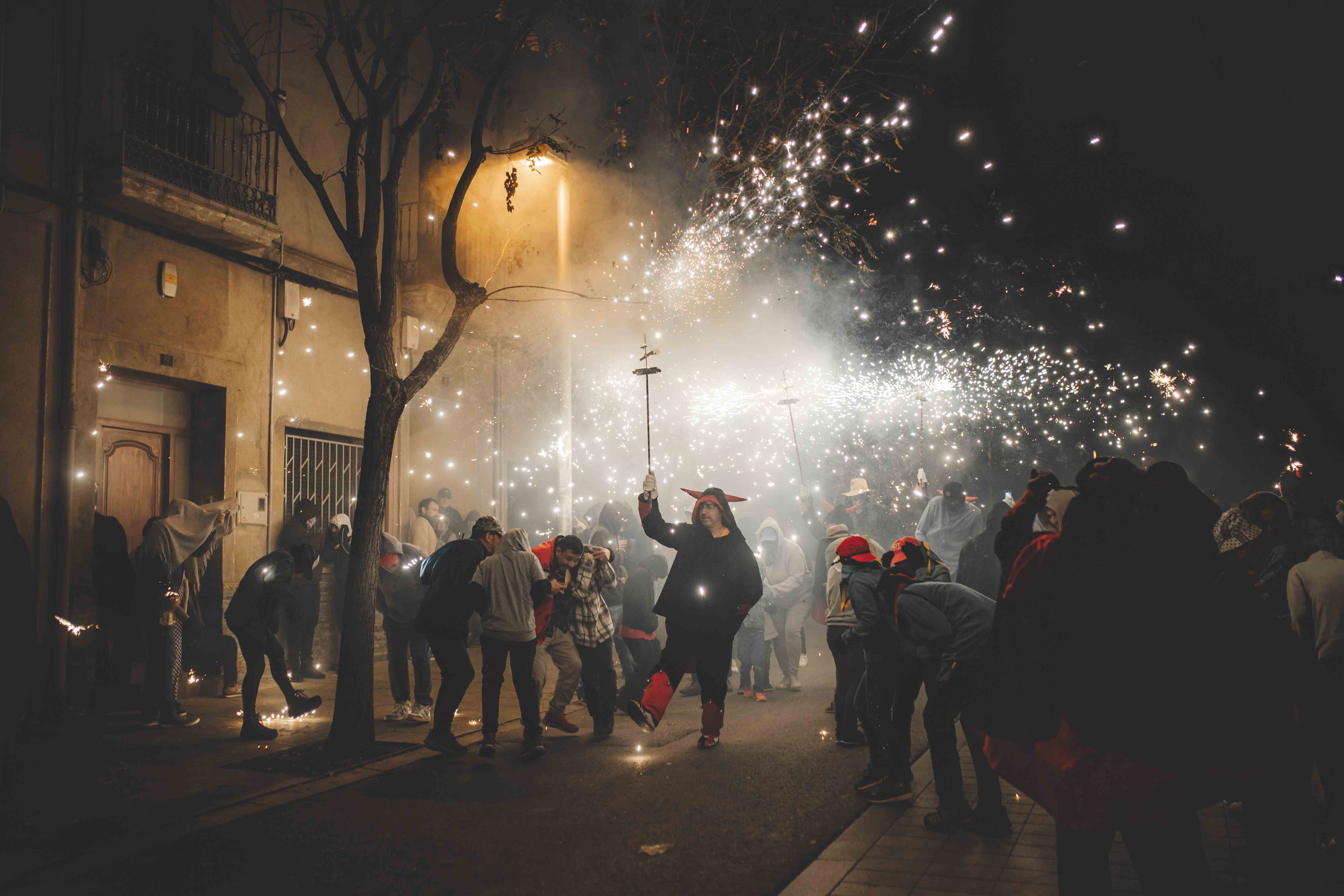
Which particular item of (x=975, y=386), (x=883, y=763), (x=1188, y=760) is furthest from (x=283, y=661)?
(x=975, y=386)

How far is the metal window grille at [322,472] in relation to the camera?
11727mm

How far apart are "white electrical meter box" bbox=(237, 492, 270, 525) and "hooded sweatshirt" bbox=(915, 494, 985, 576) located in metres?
8.02

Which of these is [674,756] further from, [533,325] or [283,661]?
[533,325]

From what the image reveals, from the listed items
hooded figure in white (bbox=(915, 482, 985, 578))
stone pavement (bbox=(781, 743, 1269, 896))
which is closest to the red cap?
stone pavement (bbox=(781, 743, 1269, 896))

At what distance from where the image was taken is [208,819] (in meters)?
5.34

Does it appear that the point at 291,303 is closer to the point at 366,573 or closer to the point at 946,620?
the point at 366,573

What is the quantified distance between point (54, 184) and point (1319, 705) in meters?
10.7

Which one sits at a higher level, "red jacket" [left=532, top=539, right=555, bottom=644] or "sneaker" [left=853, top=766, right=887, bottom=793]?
"red jacket" [left=532, top=539, right=555, bottom=644]

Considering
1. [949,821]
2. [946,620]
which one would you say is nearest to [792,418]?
[946,620]

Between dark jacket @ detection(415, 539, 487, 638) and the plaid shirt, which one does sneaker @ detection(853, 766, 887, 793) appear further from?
dark jacket @ detection(415, 539, 487, 638)

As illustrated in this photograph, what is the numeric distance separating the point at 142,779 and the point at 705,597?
13.5ft

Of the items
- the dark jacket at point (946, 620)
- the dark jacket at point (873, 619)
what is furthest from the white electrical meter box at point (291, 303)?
the dark jacket at point (946, 620)

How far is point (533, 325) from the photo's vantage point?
16531mm

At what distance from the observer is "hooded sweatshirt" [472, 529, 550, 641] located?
7.07 meters
